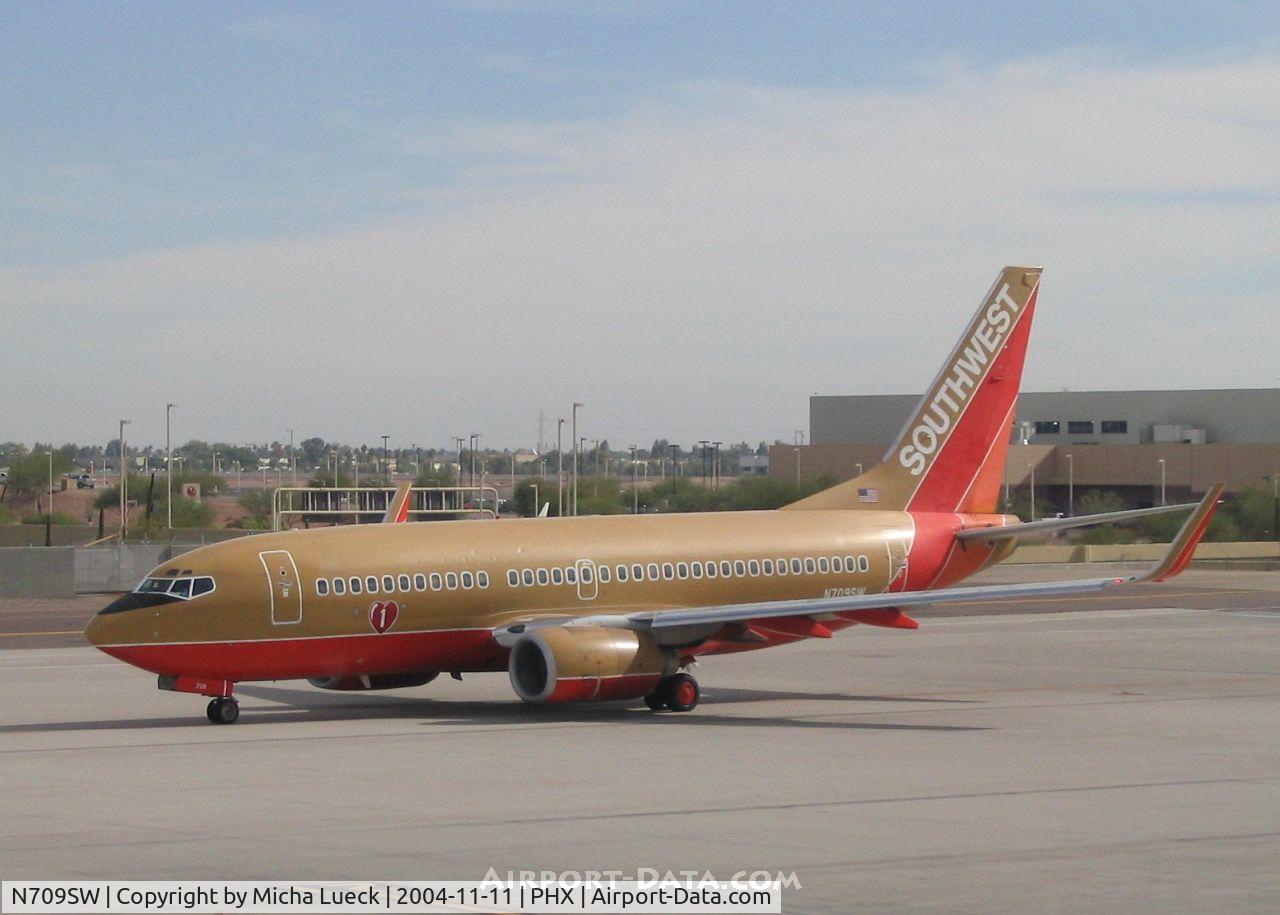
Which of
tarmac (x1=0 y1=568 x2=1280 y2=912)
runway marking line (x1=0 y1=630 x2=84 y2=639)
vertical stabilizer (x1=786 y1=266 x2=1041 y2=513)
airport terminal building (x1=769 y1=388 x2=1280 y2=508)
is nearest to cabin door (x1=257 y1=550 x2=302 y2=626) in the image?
tarmac (x1=0 y1=568 x2=1280 y2=912)

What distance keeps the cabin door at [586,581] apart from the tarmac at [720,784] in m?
2.29

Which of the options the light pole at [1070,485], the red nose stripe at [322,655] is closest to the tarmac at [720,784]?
the red nose stripe at [322,655]

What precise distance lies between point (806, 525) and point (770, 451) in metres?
115

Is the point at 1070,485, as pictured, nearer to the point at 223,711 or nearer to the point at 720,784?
the point at 223,711

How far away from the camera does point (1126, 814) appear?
20953 millimetres

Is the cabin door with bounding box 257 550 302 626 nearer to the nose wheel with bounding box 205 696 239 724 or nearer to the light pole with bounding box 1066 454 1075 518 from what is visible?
the nose wheel with bounding box 205 696 239 724

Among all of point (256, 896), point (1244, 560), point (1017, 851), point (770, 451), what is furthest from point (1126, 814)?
point (770, 451)

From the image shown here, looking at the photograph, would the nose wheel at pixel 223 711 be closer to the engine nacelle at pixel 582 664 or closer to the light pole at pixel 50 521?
the engine nacelle at pixel 582 664

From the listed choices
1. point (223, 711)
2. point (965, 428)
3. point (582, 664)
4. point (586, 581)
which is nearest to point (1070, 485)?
point (965, 428)

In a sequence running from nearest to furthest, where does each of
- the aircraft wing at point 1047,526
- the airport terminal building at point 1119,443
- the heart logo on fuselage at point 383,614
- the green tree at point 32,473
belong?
the heart logo on fuselage at point 383,614 → the aircraft wing at point 1047,526 → the airport terminal building at point 1119,443 → the green tree at point 32,473

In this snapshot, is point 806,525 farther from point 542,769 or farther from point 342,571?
point 542,769

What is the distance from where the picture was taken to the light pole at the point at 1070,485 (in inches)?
5369

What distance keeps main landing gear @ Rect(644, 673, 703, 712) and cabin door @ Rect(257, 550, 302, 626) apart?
22.8 feet

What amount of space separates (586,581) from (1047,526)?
31.5ft
